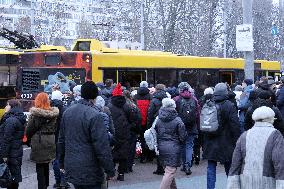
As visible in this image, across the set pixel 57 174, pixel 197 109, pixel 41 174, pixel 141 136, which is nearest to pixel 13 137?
pixel 41 174

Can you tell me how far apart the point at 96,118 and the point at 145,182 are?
190 inches

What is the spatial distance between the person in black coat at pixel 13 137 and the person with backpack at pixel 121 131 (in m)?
2.52

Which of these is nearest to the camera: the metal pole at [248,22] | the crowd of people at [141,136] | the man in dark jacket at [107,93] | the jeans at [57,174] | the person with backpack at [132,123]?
the crowd of people at [141,136]

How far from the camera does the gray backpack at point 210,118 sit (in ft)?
31.4

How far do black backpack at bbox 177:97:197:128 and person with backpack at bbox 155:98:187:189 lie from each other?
2753 mm

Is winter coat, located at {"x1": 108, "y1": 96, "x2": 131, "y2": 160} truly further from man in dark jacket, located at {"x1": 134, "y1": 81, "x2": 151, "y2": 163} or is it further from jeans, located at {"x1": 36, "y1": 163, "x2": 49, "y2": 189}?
jeans, located at {"x1": 36, "y1": 163, "x2": 49, "y2": 189}

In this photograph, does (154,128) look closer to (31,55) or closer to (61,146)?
(61,146)

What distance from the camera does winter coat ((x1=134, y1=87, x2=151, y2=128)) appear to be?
43.0ft

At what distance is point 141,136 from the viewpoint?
45.1 feet

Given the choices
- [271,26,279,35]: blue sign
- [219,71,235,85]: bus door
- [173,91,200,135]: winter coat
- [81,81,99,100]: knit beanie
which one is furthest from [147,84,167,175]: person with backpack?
[271,26,279,35]: blue sign

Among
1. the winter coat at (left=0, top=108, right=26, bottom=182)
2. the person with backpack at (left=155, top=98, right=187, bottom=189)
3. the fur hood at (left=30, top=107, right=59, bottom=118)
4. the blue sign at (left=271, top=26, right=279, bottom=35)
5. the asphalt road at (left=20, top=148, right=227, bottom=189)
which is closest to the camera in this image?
the winter coat at (left=0, top=108, right=26, bottom=182)

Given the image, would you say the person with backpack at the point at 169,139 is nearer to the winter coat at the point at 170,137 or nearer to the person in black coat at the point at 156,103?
the winter coat at the point at 170,137

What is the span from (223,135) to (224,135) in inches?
0.6

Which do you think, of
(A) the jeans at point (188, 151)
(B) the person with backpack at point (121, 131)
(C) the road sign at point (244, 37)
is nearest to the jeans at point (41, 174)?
(B) the person with backpack at point (121, 131)
